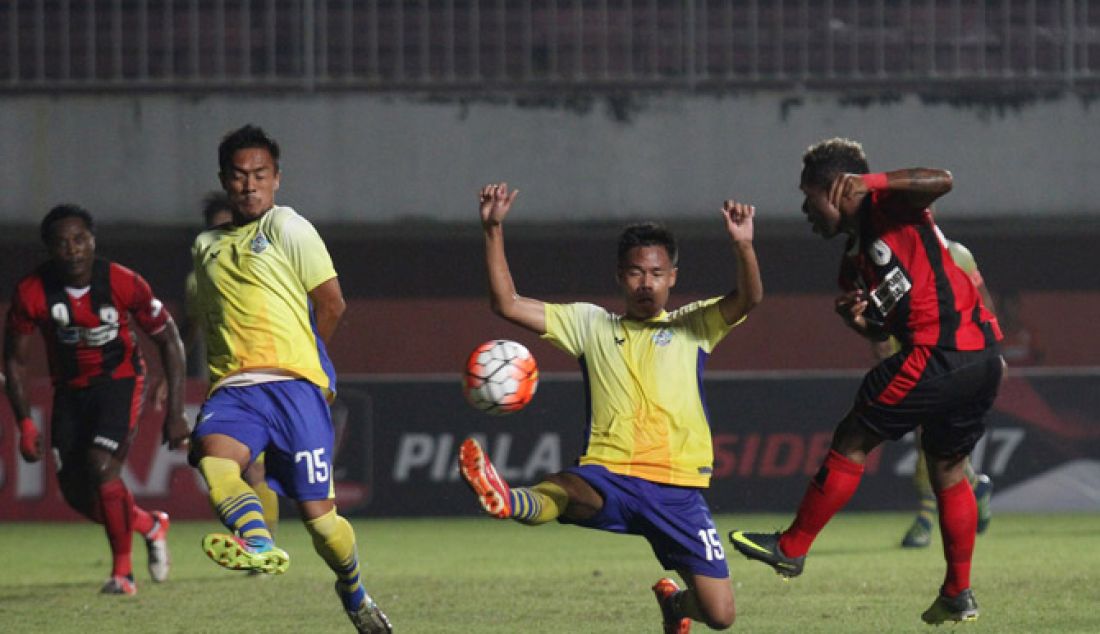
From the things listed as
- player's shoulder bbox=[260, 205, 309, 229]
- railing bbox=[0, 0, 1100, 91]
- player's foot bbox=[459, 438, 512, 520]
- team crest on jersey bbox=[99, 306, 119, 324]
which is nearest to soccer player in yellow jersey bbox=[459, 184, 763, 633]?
player's foot bbox=[459, 438, 512, 520]

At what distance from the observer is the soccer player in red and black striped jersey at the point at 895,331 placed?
6895 millimetres

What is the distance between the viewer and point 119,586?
977 centimetres

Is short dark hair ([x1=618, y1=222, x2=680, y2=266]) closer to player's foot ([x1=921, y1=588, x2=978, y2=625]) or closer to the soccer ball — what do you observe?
the soccer ball

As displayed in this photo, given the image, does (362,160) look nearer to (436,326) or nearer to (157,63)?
(157,63)

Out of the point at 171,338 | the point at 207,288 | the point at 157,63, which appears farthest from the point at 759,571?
the point at 157,63

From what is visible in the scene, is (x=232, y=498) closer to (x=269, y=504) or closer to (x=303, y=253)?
(x=303, y=253)

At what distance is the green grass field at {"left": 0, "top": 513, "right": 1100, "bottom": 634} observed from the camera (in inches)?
326

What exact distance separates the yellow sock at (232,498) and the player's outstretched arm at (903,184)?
7.64ft

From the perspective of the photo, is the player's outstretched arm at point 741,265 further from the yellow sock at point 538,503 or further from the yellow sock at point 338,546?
the yellow sock at point 338,546

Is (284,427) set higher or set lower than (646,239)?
lower

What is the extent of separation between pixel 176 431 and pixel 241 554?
276 cm

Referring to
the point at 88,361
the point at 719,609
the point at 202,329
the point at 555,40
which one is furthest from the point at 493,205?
the point at 555,40

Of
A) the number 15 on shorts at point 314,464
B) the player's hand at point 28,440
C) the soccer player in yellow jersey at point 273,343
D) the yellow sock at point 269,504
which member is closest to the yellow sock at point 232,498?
the soccer player in yellow jersey at point 273,343

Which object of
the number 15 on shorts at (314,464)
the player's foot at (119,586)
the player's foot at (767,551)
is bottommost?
the player's foot at (119,586)
